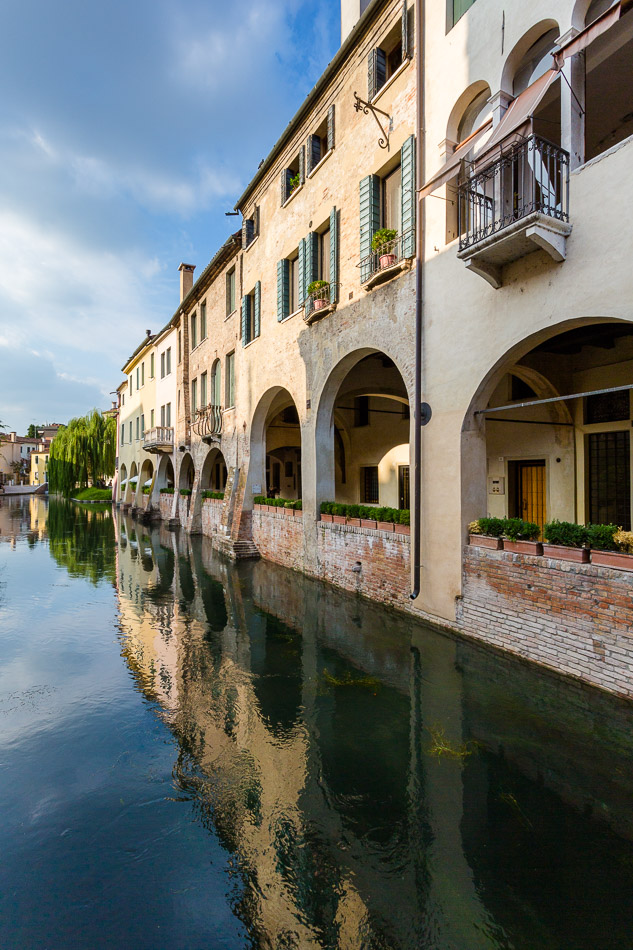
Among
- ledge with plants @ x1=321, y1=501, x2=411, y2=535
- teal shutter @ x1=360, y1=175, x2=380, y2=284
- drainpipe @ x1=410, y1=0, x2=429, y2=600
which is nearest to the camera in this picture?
drainpipe @ x1=410, y1=0, x2=429, y2=600

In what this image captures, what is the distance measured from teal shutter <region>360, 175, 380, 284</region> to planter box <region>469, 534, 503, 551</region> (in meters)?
5.66

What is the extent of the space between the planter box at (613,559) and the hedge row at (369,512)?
3588 mm

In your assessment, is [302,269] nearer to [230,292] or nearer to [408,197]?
[408,197]

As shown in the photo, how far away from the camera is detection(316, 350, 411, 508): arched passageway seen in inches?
483

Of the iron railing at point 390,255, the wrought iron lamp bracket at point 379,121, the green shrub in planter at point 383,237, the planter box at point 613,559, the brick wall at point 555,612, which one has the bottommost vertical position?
the brick wall at point 555,612

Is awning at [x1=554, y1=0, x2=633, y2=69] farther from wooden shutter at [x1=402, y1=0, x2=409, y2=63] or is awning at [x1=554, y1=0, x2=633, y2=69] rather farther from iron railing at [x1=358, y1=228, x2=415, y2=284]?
wooden shutter at [x1=402, y1=0, x2=409, y2=63]

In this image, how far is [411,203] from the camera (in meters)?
8.95

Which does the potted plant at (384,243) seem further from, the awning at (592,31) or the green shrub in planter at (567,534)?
the green shrub in planter at (567,534)

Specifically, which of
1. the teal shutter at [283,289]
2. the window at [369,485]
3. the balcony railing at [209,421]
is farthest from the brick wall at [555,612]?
the balcony railing at [209,421]

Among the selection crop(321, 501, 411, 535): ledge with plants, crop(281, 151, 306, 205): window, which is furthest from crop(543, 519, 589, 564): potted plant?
crop(281, 151, 306, 205): window

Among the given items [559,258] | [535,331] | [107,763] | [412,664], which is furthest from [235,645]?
[559,258]

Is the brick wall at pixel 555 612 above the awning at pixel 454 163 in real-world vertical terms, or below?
below

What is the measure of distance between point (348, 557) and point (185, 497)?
1584 cm

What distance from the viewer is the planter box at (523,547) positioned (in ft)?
21.2
